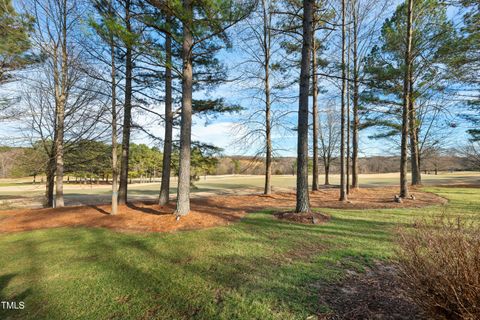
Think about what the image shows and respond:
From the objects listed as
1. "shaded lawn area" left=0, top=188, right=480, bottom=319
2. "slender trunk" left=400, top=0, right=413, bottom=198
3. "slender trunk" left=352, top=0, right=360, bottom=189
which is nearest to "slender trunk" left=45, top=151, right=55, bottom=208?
"shaded lawn area" left=0, top=188, right=480, bottom=319

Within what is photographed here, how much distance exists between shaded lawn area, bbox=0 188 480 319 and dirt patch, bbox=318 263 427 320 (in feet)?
0.50

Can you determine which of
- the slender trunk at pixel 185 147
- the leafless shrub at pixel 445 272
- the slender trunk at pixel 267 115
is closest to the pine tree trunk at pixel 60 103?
the slender trunk at pixel 185 147

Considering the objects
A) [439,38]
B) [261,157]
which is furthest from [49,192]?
[439,38]

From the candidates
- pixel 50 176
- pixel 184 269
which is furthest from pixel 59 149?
pixel 184 269

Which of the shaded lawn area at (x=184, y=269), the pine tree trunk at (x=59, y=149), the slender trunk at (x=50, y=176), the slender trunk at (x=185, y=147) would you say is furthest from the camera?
the slender trunk at (x=50, y=176)

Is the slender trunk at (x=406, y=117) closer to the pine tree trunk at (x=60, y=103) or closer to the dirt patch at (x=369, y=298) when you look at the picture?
the dirt patch at (x=369, y=298)

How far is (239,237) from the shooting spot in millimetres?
4918

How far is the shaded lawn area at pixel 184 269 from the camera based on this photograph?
2469mm

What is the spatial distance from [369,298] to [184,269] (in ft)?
8.44

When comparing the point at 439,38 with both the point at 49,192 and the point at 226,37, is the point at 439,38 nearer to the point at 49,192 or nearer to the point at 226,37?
the point at 226,37

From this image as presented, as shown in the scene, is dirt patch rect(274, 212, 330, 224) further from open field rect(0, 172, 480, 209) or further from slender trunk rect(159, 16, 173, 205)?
open field rect(0, 172, 480, 209)

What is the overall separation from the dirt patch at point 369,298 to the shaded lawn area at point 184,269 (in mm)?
151

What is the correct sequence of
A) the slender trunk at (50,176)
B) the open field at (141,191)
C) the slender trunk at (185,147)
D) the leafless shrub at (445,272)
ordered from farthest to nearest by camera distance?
the open field at (141,191) → the slender trunk at (50,176) → the slender trunk at (185,147) → the leafless shrub at (445,272)

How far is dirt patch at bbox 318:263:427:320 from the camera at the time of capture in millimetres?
2211
